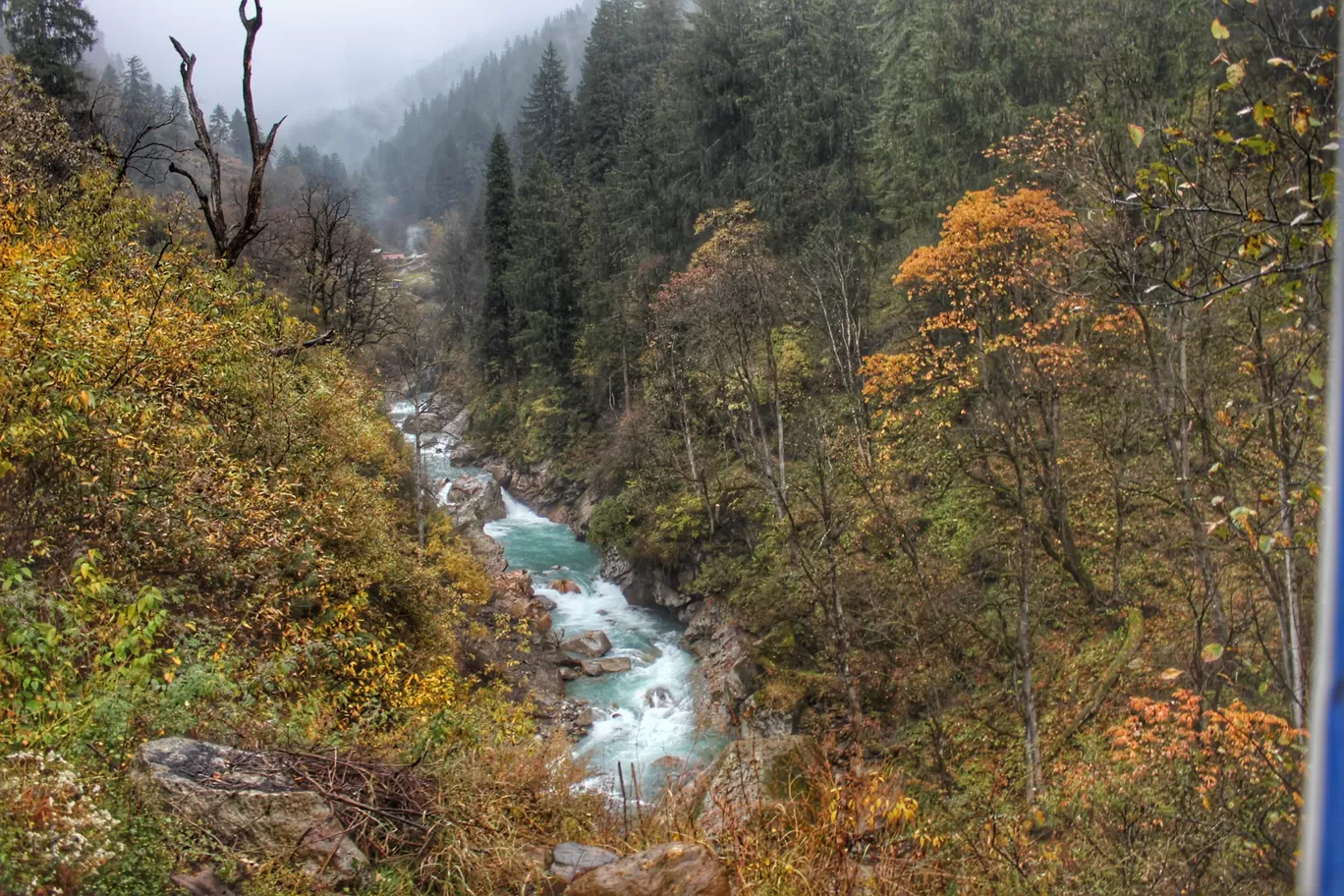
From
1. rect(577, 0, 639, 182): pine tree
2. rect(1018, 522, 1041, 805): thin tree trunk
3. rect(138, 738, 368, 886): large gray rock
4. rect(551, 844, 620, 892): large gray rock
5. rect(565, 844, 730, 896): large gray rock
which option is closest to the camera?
rect(565, 844, 730, 896): large gray rock

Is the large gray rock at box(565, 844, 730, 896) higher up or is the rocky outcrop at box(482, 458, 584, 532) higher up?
the large gray rock at box(565, 844, 730, 896)

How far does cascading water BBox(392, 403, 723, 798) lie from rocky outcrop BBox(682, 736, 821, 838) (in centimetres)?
132

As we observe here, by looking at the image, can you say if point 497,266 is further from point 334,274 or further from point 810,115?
point 810,115

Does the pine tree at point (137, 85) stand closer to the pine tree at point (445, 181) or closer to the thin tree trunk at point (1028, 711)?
the pine tree at point (445, 181)

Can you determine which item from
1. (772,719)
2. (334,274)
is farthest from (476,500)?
(772,719)

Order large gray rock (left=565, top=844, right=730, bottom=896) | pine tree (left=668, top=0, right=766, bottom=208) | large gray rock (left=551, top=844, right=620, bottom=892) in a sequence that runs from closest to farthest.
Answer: large gray rock (left=565, top=844, right=730, bottom=896)
large gray rock (left=551, top=844, right=620, bottom=892)
pine tree (left=668, top=0, right=766, bottom=208)

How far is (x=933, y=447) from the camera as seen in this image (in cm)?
1841

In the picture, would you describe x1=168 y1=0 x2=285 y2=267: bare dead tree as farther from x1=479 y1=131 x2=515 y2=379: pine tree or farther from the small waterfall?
x1=479 y1=131 x2=515 y2=379: pine tree

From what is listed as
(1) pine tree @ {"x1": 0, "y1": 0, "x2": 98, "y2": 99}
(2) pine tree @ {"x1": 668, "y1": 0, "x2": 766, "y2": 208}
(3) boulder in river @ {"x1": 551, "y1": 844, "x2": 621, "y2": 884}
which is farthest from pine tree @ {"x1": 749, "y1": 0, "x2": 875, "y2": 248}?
(3) boulder in river @ {"x1": 551, "y1": 844, "x2": 621, "y2": 884}

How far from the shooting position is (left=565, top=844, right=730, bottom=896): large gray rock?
4629 mm

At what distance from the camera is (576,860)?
5.31 m

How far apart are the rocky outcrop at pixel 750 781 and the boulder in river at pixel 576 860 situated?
2.10ft

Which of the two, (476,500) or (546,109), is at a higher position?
(546,109)

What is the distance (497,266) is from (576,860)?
3889cm
